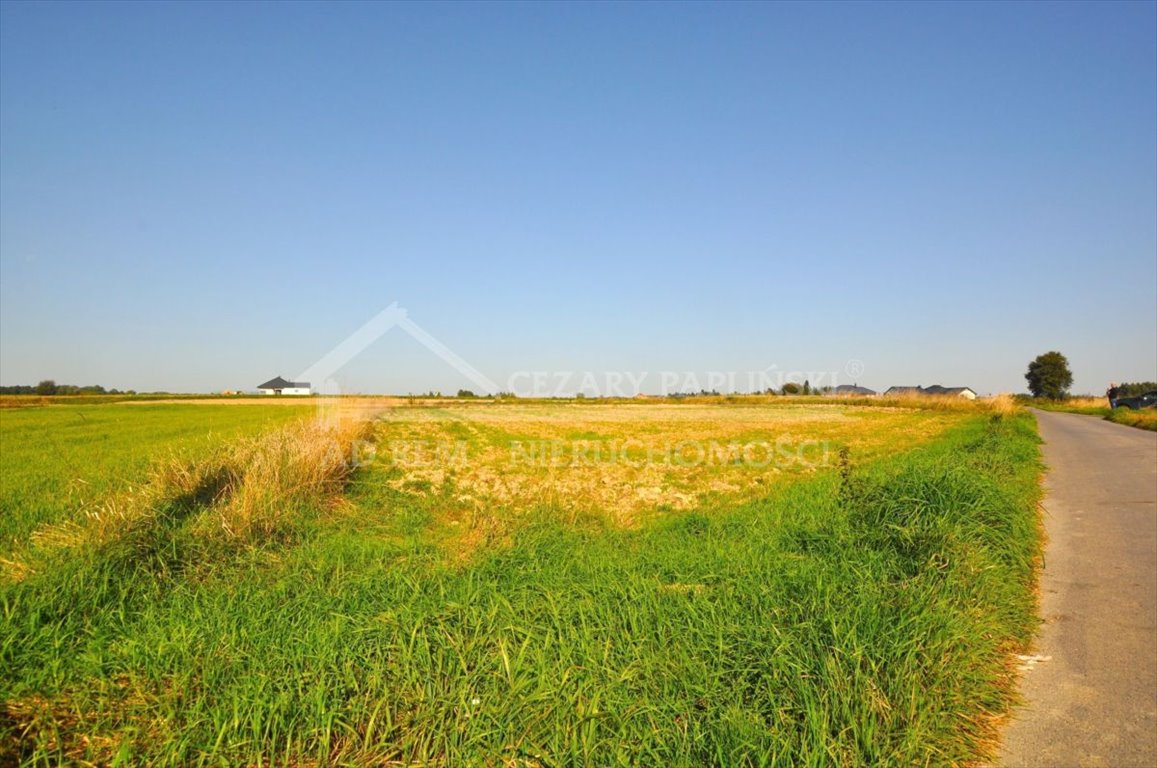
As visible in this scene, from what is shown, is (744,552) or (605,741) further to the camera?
(744,552)

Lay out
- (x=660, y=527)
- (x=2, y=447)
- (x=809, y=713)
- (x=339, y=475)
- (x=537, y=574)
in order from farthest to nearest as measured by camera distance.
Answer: (x=2, y=447) → (x=339, y=475) → (x=660, y=527) → (x=537, y=574) → (x=809, y=713)

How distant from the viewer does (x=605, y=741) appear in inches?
125

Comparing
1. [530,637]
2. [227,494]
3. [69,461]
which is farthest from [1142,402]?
[69,461]

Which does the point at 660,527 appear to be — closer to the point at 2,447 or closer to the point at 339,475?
the point at 339,475

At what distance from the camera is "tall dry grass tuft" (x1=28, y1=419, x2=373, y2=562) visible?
6.31 m

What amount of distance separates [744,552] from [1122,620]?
115 inches

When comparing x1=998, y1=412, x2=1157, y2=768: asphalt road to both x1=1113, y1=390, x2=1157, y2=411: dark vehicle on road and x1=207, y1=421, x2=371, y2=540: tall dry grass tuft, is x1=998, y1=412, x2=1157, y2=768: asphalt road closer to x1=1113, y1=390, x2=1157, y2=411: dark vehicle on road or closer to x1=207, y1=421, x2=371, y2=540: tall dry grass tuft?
x1=207, y1=421, x2=371, y2=540: tall dry grass tuft

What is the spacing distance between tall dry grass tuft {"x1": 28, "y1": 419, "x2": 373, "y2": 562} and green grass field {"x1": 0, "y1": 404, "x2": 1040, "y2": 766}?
0.16 feet

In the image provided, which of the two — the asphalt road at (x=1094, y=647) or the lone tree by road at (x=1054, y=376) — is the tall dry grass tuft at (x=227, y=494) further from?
the lone tree by road at (x=1054, y=376)

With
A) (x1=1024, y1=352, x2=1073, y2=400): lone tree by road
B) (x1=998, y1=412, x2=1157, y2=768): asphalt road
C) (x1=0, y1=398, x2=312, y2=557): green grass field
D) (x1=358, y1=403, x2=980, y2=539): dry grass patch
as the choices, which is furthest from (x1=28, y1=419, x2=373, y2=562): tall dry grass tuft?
(x1=1024, y1=352, x2=1073, y2=400): lone tree by road

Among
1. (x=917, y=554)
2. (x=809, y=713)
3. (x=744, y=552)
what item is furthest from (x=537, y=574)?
(x=917, y=554)

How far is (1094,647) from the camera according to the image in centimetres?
447

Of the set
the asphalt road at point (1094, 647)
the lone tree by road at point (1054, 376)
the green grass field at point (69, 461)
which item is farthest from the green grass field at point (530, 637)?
the lone tree by road at point (1054, 376)

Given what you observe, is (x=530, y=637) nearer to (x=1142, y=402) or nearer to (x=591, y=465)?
(x=591, y=465)
